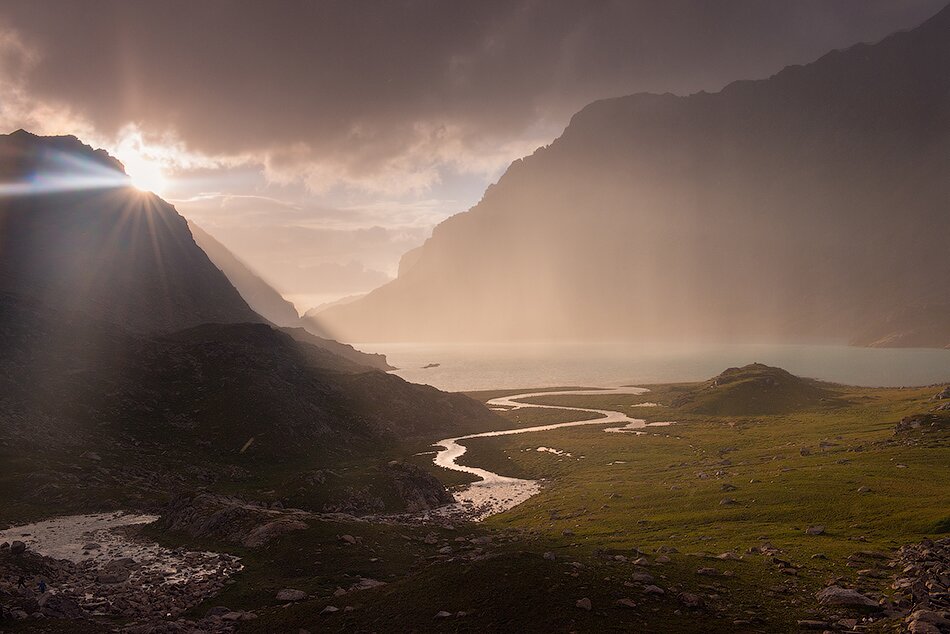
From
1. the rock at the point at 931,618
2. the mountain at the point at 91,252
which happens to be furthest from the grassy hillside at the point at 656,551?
the mountain at the point at 91,252

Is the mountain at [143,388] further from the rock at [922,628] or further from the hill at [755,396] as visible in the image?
the hill at [755,396]

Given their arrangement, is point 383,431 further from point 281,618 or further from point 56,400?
point 281,618

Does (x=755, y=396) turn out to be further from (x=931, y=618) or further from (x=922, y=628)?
(x=922, y=628)

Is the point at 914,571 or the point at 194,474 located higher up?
the point at 914,571

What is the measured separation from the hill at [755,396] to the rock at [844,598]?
139 m

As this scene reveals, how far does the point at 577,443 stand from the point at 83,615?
10186 centimetres

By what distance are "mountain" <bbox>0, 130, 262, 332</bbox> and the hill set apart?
150048 millimetres

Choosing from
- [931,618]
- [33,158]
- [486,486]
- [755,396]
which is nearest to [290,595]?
[931,618]

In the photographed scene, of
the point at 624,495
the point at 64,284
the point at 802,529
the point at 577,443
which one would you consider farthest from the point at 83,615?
the point at 64,284

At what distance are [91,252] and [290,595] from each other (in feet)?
552

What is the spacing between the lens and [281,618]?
31.0m

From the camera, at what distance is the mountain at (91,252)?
144 m

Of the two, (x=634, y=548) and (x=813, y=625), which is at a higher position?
(x=813, y=625)

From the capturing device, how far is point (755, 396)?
537 feet
